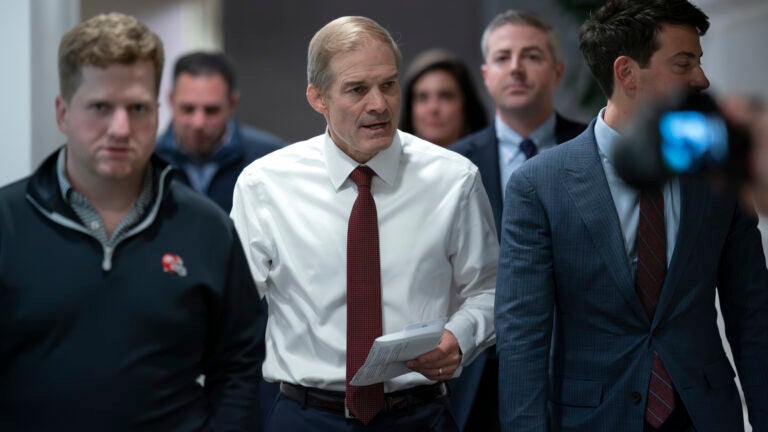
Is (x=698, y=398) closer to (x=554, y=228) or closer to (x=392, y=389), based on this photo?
(x=554, y=228)

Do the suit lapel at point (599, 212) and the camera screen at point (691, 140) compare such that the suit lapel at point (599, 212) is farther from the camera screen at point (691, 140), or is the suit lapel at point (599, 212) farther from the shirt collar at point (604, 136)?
the camera screen at point (691, 140)

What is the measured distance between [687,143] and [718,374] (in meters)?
1.59

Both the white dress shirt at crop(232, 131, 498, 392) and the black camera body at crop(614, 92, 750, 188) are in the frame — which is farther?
the white dress shirt at crop(232, 131, 498, 392)

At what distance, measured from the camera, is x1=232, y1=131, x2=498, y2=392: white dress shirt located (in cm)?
268

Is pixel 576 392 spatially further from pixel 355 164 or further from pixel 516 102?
pixel 516 102

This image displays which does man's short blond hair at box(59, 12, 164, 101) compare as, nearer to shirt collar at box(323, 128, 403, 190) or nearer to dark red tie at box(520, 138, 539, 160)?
shirt collar at box(323, 128, 403, 190)

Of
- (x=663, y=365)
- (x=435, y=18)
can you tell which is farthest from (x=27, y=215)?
(x=435, y=18)

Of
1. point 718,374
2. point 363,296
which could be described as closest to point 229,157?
point 363,296

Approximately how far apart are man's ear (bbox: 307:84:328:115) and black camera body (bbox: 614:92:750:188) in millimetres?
1788

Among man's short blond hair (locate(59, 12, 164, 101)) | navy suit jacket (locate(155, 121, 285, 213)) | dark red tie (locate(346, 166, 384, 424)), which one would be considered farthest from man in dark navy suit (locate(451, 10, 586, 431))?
man's short blond hair (locate(59, 12, 164, 101))

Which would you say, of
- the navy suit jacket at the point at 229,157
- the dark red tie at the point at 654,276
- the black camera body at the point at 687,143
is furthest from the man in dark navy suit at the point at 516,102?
the black camera body at the point at 687,143

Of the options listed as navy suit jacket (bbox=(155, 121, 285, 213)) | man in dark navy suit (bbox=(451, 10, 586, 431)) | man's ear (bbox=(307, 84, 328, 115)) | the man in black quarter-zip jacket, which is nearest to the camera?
the man in black quarter-zip jacket

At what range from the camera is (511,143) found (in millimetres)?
3787

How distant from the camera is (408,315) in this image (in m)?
2.67
